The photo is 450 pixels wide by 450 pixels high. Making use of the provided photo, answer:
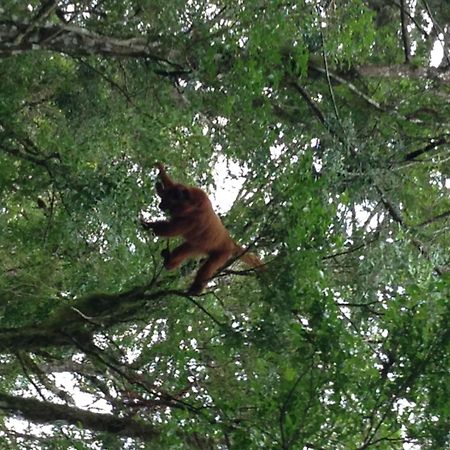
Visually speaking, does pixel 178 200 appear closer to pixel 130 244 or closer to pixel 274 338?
pixel 130 244

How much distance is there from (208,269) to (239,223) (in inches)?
19.4

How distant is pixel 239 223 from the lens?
6527mm

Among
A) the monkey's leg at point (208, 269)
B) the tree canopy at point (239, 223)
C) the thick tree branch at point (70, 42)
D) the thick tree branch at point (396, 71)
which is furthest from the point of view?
the thick tree branch at point (396, 71)

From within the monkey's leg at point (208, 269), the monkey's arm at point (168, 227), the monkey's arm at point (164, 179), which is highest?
the monkey's arm at point (164, 179)

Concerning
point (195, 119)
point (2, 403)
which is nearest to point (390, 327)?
point (195, 119)

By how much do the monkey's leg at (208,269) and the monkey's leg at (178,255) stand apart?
0.13 m

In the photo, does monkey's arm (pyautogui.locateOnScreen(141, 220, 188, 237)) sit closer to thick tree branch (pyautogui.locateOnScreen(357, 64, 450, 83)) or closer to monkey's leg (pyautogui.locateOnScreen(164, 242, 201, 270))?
monkey's leg (pyautogui.locateOnScreen(164, 242, 201, 270))

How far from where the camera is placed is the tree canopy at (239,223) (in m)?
4.39

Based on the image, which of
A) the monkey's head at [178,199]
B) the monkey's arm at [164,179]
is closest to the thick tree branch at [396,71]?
the monkey's head at [178,199]

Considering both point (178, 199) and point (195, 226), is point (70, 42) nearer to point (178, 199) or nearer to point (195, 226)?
point (178, 199)

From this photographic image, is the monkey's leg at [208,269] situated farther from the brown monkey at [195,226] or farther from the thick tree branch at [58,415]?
the thick tree branch at [58,415]

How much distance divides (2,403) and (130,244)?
1.98m

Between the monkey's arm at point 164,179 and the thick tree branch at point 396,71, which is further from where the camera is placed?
the thick tree branch at point 396,71

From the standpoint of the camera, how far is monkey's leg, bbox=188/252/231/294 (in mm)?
6230
